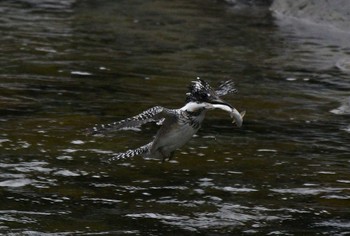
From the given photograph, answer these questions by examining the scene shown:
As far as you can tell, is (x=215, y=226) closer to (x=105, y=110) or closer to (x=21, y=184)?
(x=21, y=184)

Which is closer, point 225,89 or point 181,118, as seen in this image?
point 181,118

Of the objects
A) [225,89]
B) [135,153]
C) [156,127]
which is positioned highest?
[225,89]

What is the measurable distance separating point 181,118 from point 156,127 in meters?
2.78

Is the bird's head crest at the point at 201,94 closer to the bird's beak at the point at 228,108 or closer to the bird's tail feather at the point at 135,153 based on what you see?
the bird's beak at the point at 228,108

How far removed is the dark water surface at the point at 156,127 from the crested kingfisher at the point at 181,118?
374 mm

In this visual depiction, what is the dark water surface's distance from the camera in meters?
6.35

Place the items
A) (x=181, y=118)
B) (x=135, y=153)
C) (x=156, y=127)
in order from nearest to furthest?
(x=181, y=118) → (x=135, y=153) → (x=156, y=127)

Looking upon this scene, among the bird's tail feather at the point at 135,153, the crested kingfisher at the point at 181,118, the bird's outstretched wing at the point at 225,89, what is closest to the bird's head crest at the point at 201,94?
the crested kingfisher at the point at 181,118

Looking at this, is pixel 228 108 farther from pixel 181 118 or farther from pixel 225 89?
pixel 225 89

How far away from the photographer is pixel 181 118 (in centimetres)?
629

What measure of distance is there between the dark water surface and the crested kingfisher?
37cm

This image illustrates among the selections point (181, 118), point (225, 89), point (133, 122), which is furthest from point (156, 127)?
point (133, 122)

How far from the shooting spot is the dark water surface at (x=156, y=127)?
6.35 meters

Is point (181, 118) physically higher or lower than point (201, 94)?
lower
